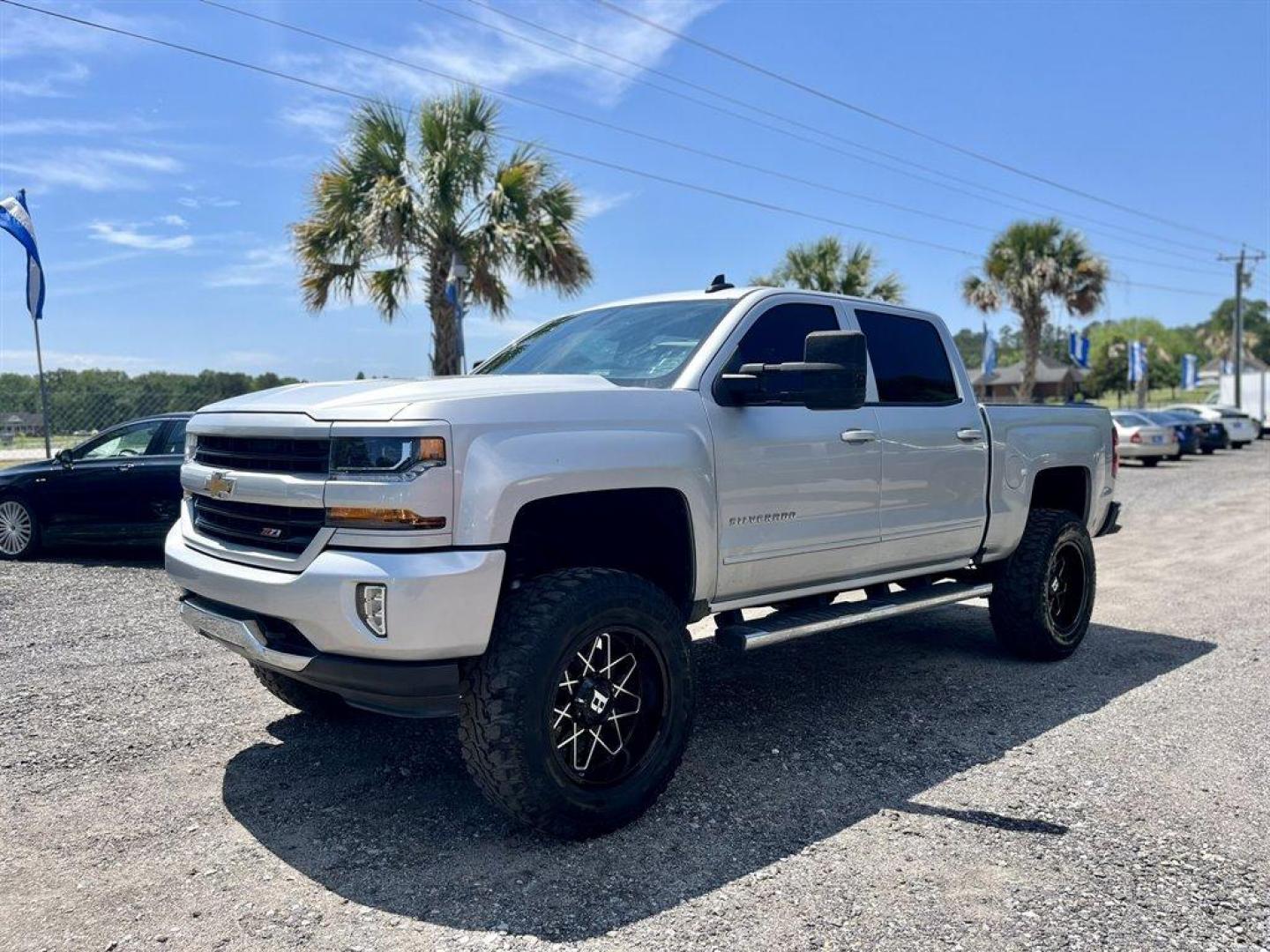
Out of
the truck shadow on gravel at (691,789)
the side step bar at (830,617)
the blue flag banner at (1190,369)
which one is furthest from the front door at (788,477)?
the blue flag banner at (1190,369)

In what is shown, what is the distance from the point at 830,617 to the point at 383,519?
7.26 feet

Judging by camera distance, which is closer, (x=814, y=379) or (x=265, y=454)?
(x=265, y=454)

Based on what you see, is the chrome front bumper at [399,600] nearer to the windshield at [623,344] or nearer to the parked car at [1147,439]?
the windshield at [623,344]

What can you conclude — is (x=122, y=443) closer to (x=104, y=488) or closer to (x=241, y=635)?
(x=104, y=488)

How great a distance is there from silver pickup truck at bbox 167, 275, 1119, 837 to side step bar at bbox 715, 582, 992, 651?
0.02m

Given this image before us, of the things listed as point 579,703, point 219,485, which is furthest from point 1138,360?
point 219,485

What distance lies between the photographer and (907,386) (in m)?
5.32

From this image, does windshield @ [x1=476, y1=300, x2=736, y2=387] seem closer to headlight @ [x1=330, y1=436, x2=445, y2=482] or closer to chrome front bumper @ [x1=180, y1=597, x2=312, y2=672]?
headlight @ [x1=330, y1=436, x2=445, y2=482]

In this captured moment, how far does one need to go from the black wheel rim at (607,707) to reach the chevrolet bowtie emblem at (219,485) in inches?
57.1

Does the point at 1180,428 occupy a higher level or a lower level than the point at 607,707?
lower

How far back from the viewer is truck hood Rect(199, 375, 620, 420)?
132 inches

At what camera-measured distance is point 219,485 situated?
3.80 m

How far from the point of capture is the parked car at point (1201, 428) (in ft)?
92.5

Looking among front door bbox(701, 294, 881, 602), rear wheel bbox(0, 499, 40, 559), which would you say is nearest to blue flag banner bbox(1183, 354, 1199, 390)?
rear wheel bbox(0, 499, 40, 559)
